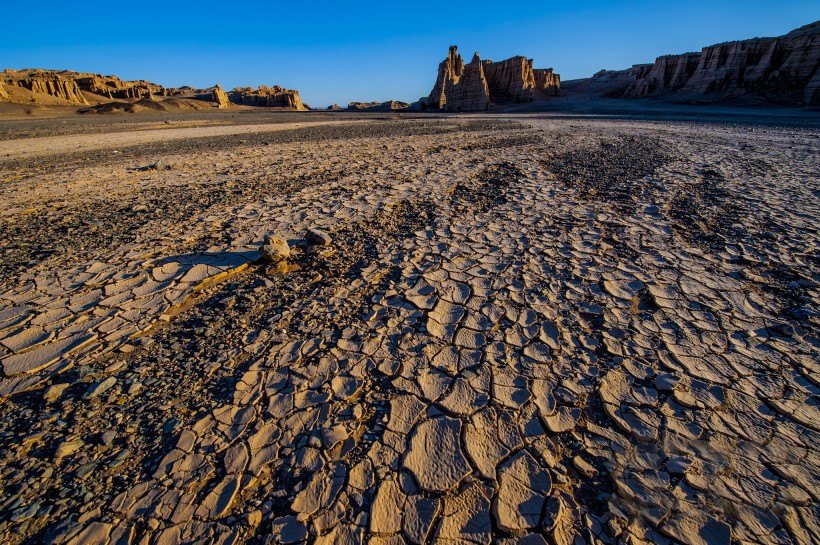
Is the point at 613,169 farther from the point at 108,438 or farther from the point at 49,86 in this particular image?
the point at 49,86

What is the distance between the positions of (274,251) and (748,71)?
45762mm

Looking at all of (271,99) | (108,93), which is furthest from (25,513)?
(108,93)

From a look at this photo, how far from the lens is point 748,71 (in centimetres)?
3134

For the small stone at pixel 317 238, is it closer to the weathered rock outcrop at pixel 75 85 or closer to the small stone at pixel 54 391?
the small stone at pixel 54 391

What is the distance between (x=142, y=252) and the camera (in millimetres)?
3496

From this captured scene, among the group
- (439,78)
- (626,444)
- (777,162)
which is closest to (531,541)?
(626,444)

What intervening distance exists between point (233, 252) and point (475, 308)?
2.49m

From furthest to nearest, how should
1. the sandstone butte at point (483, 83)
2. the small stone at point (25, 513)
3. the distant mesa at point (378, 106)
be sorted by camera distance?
the distant mesa at point (378, 106), the sandstone butte at point (483, 83), the small stone at point (25, 513)

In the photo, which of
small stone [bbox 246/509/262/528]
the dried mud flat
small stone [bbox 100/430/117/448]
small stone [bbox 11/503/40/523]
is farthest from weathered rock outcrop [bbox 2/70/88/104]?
small stone [bbox 246/509/262/528]

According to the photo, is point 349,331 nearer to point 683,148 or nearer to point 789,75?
point 683,148

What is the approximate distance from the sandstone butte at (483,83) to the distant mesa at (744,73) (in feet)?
37.1

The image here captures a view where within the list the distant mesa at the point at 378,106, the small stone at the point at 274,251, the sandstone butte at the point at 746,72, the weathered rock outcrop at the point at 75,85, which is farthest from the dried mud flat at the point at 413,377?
the weathered rock outcrop at the point at 75,85

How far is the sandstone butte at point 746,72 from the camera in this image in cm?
2711

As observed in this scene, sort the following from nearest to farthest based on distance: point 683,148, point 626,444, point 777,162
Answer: point 626,444, point 777,162, point 683,148
